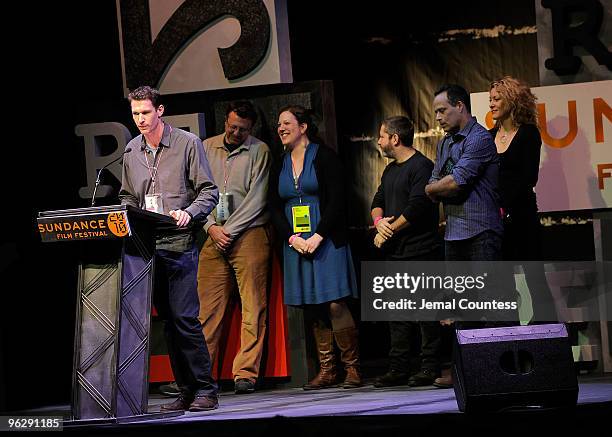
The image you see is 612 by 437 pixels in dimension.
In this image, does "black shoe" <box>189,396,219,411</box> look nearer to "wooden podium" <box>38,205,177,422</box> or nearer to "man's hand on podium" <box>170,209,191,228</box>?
"wooden podium" <box>38,205,177,422</box>

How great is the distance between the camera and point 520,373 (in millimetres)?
4203

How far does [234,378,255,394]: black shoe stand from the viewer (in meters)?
6.36

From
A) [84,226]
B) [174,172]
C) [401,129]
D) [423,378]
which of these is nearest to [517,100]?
[401,129]

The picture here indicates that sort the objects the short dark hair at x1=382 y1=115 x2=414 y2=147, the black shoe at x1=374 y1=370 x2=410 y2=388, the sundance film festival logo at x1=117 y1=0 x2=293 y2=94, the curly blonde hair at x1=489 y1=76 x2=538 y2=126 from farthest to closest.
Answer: the sundance film festival logo at x1=117 y1=0 x2=293 y2=94, the short dark hair at x1=382 y1=115 x2=414 y2=147, the black shoe at x1=374 y1=370 x2=410 y2=388, the curly blonde hair at x1=489 y1=76 x2=538 y2=126

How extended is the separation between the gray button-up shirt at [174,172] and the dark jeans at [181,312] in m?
0.29

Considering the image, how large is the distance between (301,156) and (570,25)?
5.86 feet

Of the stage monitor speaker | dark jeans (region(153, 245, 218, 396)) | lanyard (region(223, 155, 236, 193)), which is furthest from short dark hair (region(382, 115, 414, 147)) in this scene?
the stage monitor speaker

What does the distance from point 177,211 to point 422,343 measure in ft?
5.94

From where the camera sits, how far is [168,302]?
5.02 meters

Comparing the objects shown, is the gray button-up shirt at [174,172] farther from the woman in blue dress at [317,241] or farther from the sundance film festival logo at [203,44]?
the sundance film festival logo at [203,44]

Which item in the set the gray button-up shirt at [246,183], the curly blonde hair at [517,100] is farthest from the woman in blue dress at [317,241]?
the curly blonde hair at [517,100]

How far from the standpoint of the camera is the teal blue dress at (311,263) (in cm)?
622

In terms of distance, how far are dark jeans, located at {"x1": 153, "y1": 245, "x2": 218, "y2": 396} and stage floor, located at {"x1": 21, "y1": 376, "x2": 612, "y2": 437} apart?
22cm

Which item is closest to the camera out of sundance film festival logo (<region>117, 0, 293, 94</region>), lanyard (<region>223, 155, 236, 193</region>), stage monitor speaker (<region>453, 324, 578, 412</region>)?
stage monitor speaker (<region>453, 324, 578, 412</region>)
